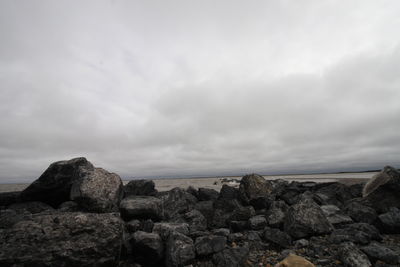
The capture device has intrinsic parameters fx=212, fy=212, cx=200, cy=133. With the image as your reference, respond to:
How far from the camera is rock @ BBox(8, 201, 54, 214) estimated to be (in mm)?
9797

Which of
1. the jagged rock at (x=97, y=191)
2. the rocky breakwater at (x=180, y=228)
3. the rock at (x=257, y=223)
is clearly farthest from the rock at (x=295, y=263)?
the jagged rock at (x=97, y=191)

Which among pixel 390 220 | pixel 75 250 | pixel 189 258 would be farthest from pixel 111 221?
pixel 390 220

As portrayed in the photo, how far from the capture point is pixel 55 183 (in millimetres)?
10383

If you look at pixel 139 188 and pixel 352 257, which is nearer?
pixel 352 257

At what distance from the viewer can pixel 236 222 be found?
919cm

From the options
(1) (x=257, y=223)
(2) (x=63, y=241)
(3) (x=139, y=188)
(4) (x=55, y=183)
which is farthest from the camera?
(3) (x=139, y=188)

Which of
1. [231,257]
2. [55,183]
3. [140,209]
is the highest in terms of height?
[55,183]

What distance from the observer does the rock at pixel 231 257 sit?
5730 mm

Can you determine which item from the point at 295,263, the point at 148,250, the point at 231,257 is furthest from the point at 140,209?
the point at 295,263

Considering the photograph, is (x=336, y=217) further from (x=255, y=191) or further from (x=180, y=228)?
(x=180, y=228)

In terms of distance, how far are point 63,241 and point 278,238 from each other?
21.3 ft

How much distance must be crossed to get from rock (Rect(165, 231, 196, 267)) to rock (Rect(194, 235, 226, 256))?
0.76ft

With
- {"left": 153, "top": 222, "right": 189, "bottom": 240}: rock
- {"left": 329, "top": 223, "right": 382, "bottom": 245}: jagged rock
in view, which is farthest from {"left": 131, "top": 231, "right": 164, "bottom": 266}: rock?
{"left": 329, "top": 223, "right": 382, "bottom": 245}: jagged rock

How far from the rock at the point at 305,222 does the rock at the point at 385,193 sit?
15.4 feet
